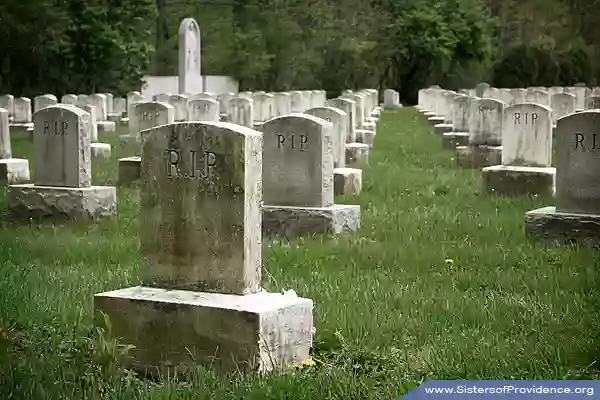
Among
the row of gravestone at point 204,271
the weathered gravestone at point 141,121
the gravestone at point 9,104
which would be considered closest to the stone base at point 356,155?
the weathered gravestone at point 141,121

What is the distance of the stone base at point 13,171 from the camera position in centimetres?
1438

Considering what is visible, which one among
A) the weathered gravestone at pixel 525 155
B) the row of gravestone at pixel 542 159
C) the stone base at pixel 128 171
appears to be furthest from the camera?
the stone base at pixel 128 171

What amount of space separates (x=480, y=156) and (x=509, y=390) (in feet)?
44.3

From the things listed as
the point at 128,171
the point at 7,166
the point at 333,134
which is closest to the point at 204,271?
the point at 333,134

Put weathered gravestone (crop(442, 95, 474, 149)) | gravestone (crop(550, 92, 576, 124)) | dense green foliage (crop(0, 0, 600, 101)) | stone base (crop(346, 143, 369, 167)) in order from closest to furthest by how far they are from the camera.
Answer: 1. stone base (crop(346, 143, 369, 167))
2. weathered gravestone (crop(442, 95, 474, 149))
3. gravestone (crop(550, 92, 576, 124))
4. dense green foliage (crop(0, 0, 600, 101))

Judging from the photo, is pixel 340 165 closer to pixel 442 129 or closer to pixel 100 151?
pixel 100 151

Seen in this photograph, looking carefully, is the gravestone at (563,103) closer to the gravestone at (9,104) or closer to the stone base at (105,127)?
the stone base at (105,127)

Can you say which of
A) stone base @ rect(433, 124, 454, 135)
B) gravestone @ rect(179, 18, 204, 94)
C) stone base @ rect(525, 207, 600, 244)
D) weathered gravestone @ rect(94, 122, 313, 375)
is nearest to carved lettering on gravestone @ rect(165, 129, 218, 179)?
weathered gravestone @ rect(94, 122, 313, 375)

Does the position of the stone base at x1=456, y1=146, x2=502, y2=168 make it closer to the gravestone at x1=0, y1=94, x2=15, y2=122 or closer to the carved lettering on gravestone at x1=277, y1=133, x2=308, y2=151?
the carved lettering on gravestone at x1=277, y1=133, x2=308, y2=151

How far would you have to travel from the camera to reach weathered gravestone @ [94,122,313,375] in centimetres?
585

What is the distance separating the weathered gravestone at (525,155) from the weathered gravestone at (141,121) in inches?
175

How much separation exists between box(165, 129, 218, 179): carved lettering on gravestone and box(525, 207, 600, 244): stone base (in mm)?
4974

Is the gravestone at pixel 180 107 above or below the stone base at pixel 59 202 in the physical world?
above

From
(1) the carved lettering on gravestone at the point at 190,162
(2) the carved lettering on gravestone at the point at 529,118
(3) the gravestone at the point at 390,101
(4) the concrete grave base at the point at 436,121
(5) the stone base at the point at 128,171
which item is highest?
(3) the gravestone at the point at 390,101
